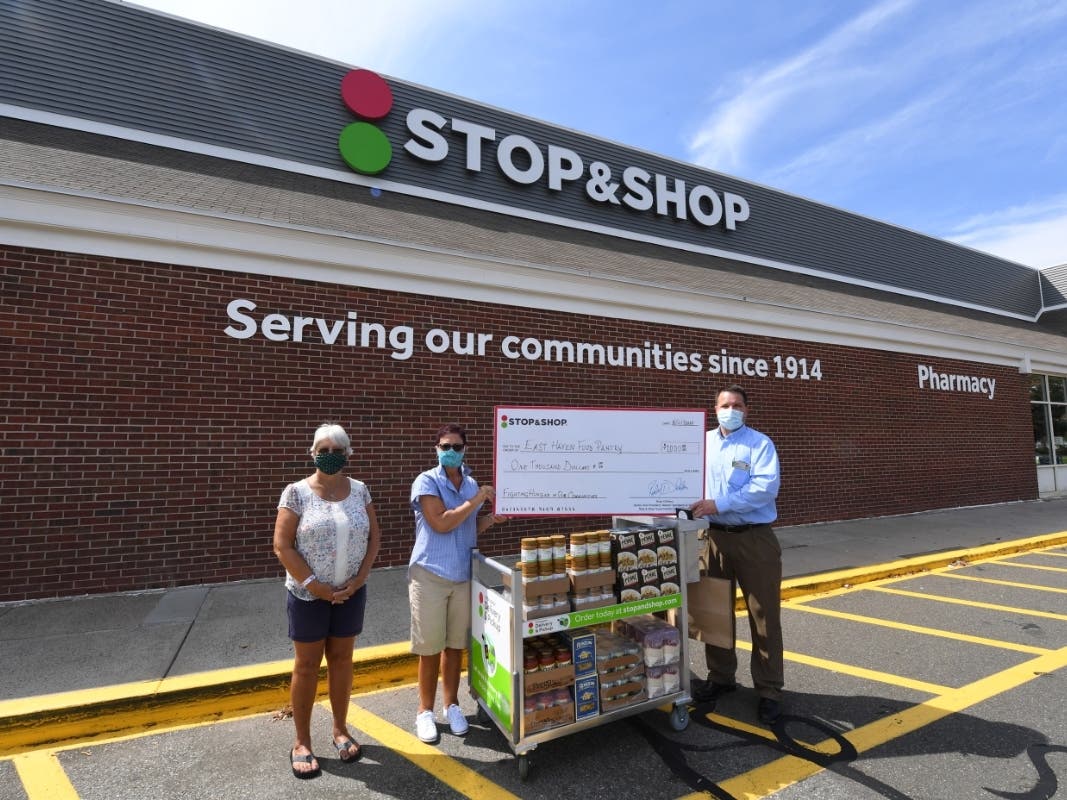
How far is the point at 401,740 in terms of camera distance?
322cm

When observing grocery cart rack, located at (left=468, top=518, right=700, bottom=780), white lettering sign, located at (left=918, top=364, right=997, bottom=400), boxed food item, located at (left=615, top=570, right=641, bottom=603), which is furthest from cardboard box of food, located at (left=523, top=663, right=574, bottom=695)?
white lettering sign, located at (left=918, top=364, right=997, bottom=400)

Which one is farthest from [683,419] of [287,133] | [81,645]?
[287,133]

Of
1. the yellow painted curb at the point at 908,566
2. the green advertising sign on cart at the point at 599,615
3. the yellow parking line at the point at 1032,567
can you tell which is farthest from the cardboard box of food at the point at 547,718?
the yellow parking line at the point at 1032,567

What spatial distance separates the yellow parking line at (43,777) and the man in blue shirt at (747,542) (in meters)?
3.46

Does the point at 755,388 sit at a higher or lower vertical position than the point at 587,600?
higher

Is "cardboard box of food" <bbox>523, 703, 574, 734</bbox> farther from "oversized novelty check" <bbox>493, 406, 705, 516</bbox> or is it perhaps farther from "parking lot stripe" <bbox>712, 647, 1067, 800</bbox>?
"oversized novelty check" <bbox>493, 406, 705, 516</bbox>

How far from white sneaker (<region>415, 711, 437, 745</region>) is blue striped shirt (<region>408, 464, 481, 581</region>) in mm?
773

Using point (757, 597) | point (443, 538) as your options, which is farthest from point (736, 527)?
point (443, 538)

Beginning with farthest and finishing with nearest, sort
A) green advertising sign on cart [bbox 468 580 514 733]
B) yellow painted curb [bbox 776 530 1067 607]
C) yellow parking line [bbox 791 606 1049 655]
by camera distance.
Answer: yellow painted curb [bbox 776 530 1067 607] < yellow parking line [bbox 791 606 1049 655] < green advertising sign on cart [bbox 468 580 514 733]

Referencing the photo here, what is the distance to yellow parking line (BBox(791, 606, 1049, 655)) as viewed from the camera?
4.45 metres

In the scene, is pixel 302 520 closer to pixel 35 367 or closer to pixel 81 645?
pixel 81 645

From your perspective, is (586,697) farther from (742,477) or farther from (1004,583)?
(1004,583)

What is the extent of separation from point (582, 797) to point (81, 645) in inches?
151

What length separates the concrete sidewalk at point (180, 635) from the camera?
11.6 feet
